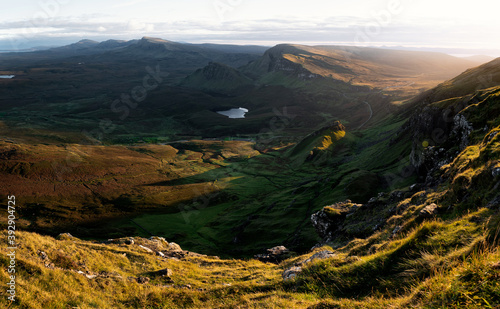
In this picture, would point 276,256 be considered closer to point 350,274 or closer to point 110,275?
point 110,275

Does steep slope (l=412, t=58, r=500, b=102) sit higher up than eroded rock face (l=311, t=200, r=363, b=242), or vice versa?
steep slope (l=412, t=58, r=500, b=102)

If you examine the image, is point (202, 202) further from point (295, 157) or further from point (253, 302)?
point (253, 302)

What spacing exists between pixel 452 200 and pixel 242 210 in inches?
3854

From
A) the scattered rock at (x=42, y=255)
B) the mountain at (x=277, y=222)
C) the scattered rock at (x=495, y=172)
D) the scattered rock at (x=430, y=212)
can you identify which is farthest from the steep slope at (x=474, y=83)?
the scattered rock at (x=42, y=255)

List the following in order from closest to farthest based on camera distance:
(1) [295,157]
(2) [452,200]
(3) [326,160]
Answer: (2) [452,200]
(3) [326,160]
(1) [295,157]

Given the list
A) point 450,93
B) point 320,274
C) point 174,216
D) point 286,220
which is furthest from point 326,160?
point 320,274

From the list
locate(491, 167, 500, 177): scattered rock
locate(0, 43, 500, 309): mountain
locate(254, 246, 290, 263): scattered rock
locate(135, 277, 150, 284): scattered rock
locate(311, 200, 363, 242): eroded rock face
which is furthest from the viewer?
locate(311, 200, 363, 242): eroded rock face

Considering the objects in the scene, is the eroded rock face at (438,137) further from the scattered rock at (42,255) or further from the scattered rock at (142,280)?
the scattered rock at (42,255)

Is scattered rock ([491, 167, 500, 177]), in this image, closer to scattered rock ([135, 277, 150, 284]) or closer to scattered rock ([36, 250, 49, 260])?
scattered rock ([135, 277, 150, 284])

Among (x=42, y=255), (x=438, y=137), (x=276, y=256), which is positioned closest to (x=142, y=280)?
(x=42, y=255)

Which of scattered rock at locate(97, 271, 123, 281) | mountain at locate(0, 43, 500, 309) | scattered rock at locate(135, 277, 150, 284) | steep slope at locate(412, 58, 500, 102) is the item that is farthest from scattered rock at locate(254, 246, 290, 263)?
steep slope at locate(412, 58, 500, 102)

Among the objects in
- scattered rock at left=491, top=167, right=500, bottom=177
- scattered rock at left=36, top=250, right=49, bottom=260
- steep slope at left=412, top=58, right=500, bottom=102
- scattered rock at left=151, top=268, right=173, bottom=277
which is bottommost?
scattered rock at left=151, top=268, right=173, bottom=277

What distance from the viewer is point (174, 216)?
11812 centimetres

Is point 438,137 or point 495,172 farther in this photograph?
point 438,137
